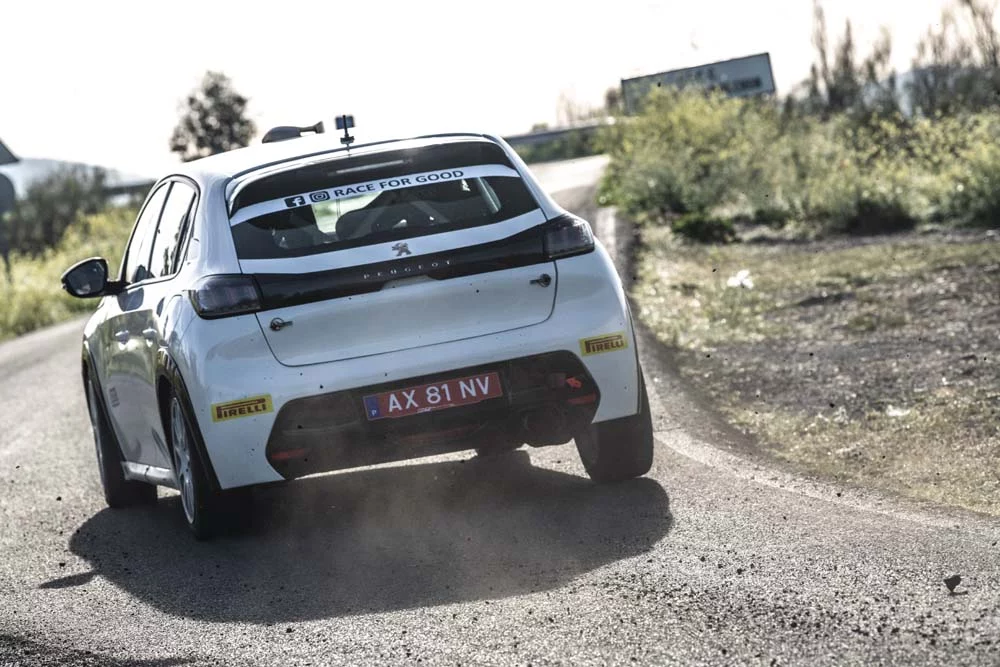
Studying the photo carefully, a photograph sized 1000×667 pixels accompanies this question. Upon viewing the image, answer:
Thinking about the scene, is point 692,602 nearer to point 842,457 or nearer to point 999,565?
point 999,565

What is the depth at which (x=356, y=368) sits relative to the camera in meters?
6.84

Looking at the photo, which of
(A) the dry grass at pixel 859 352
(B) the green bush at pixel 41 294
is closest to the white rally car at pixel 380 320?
(A) the dry grass at pixel 859 352

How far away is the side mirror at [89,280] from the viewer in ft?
27.9

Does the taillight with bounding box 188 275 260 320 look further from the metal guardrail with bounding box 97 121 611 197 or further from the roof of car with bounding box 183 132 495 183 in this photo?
the metal guardrail with bounding box 97 121 611 197

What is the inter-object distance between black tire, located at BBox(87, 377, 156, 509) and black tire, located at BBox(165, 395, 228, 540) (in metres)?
1.41

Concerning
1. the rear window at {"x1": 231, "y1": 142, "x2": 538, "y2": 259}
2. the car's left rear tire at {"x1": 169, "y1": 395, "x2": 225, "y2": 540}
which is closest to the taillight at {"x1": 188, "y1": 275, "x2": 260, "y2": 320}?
the rear window at {"x1": 231, "y1": 142, "x2": 538, "y2": 259}

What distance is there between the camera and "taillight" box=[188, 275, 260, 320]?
22.4 ft

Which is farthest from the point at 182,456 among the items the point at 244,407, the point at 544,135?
the point at 544,135

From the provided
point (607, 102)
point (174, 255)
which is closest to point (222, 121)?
point (607, 102)

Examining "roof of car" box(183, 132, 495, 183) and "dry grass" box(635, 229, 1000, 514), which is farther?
"dry grass" box(635, 229, 1000, 514)

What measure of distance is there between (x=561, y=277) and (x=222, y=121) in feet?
188

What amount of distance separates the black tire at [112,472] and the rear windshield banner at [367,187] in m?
2.34

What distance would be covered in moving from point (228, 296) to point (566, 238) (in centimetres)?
138

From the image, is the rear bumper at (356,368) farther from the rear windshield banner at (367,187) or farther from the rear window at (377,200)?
the rear windshield banner at (367,187)
